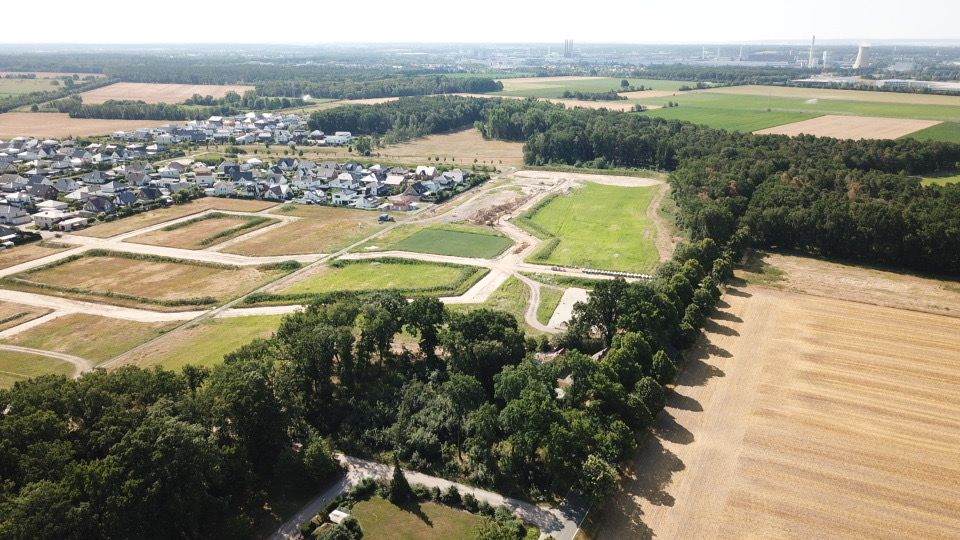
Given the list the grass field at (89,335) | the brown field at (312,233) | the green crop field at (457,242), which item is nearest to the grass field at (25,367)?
the grass field at (89,335)

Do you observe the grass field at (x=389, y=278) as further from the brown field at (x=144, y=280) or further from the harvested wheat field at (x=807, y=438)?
the harvested wheat field at (x=807, y=438)

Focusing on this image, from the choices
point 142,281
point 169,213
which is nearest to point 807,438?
point 142,281

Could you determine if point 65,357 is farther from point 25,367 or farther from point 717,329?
point 717,329

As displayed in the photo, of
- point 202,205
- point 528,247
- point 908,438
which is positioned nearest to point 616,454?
point 908,438

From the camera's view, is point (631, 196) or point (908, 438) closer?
point (908, 438)

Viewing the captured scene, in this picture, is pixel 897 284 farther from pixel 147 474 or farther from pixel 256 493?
pixel 147 474

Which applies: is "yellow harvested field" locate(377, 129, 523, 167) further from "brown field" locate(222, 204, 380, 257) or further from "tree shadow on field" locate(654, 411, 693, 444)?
"tree shadow on field" locate(654, 411, 693, 444)
